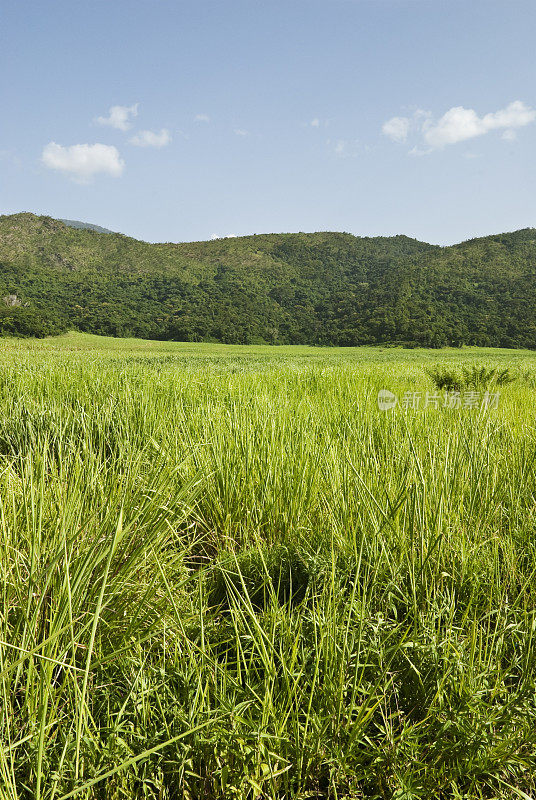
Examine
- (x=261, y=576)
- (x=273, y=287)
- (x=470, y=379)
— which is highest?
(x=273, y=287)

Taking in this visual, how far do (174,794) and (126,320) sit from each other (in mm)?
84579

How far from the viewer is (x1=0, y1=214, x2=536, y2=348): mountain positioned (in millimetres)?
72625

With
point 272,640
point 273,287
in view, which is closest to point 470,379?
Result: point 272,640

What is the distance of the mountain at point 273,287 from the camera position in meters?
72.6

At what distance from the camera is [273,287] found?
109 meters

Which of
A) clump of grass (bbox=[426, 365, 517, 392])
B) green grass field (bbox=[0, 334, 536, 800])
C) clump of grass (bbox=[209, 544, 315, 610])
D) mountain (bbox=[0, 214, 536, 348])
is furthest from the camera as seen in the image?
mountain (bbox=[0, 214, 536, 348])

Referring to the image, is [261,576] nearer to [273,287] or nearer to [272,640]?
[272,640]

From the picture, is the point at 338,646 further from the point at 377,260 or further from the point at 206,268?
the point at 377,260

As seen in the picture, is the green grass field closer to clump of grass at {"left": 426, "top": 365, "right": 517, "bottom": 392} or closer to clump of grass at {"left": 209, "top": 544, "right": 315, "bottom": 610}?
clump of grass at {"left": 209, "top": 544, "right": 315, "bottom": 610}

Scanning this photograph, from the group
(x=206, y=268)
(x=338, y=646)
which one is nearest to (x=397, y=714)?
(x=338, y=646)

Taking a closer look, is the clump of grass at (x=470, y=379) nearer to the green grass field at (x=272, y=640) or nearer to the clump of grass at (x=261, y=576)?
the green grass field at (x=272, y=640)

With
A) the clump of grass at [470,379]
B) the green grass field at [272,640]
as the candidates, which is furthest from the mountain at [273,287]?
the green grass field at [272,640]

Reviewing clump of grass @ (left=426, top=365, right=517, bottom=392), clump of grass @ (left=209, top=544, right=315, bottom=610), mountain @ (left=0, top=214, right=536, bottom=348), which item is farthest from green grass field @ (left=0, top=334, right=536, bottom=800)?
mountain @ (left=0, top=214, right=536, bottom=348)

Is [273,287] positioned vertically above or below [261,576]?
above
